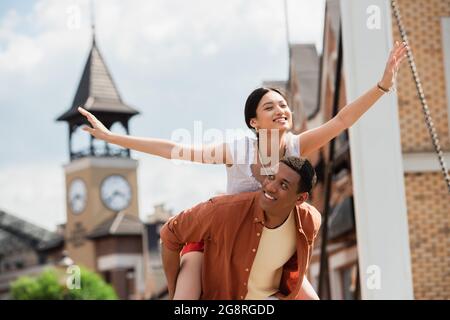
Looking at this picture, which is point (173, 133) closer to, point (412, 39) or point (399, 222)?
point (399, 222)

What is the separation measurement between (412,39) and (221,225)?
818 centimetres

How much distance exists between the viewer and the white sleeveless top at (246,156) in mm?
4281

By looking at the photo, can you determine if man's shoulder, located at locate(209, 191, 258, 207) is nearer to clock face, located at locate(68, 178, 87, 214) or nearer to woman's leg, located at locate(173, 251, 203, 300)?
woman's leg, located at locate(173, 251, 203, 300)

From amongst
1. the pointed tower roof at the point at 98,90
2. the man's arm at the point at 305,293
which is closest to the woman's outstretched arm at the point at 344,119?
the man's arm at the point at 305,293

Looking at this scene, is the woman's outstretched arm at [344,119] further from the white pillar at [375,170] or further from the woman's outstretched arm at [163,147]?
the white pillar at [375,170]

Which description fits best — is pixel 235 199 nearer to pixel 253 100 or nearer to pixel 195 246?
pixel 195 246

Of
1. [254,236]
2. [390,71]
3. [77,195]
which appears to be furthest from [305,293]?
[77,195]

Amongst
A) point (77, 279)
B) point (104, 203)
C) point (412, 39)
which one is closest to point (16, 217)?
point (104, 203)

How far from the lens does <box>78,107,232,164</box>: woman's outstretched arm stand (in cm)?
421

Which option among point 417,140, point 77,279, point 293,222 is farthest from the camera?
point 417,140

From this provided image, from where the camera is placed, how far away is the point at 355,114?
4.30 m

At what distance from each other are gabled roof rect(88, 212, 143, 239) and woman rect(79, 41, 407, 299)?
63.2 metres

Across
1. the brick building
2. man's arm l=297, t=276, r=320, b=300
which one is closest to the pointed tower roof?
the brick building

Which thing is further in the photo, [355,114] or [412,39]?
[412,39]
